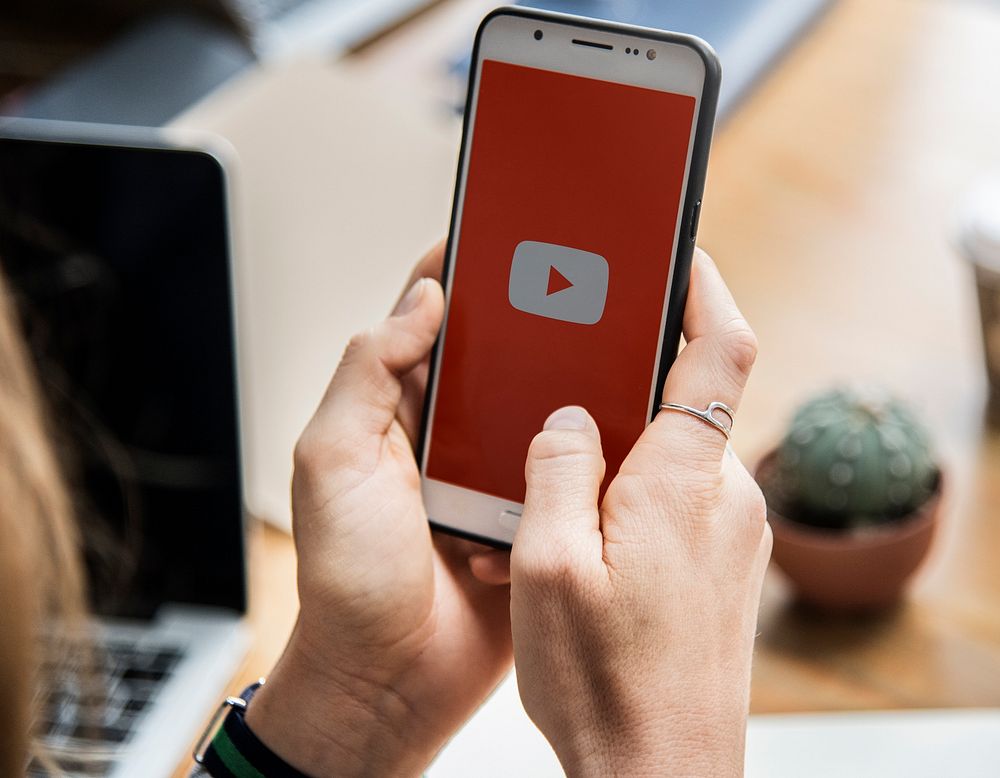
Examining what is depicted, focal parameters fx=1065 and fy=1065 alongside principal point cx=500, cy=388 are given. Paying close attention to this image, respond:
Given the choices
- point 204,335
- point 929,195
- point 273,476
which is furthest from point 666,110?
point 929,195

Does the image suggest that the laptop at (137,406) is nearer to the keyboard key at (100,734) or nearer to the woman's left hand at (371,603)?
the keyboard key at (100,734)

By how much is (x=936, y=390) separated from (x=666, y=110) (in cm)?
52

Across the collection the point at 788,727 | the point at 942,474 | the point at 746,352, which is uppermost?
the point at 746,352

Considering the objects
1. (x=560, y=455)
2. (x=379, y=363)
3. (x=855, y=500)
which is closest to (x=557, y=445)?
(x=560, y=455)

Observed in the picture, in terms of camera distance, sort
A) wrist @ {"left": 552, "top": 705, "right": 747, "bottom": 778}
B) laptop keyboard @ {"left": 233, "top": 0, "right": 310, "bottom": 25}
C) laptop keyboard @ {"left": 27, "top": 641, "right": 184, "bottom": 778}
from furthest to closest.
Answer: laptop keyboard @ {"left": 233, "top": 0, "right": 310, "bottom": 25}, laptop keyboard @ {"left": 27, "top": 641, "right": 184, "bottom": 778}, wrist @ {"left": 552, "top": 705, "right": 747, "bottom": 778}

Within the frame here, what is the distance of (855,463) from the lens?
27.4 inches

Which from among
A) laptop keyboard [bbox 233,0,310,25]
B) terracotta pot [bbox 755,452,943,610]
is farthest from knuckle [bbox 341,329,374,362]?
laptop keyboard [bbox 233,0,310,25]

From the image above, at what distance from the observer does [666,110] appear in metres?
0.48

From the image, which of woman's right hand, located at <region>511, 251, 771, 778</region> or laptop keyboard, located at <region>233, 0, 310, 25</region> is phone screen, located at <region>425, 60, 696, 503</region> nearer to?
woman's right hand, located at <region>511, 251, 771, 778</region>

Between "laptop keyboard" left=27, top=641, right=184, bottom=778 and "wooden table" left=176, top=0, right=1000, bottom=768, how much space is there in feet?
0.20

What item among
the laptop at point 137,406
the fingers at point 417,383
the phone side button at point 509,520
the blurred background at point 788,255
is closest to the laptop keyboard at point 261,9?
the blurred background at point 788,255

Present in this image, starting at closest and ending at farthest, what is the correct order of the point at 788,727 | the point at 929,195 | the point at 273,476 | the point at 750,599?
the point at 750,599 < the point at 788,727 < the point at 273,476 < the point at 929,195

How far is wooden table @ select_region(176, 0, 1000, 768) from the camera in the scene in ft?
2.36

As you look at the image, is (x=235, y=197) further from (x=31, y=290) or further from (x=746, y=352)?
(x=746, y=352)
